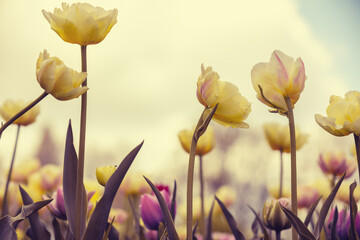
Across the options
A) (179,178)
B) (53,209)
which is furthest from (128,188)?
(179,178)

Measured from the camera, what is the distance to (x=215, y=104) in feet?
2.49

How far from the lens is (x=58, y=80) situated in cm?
71

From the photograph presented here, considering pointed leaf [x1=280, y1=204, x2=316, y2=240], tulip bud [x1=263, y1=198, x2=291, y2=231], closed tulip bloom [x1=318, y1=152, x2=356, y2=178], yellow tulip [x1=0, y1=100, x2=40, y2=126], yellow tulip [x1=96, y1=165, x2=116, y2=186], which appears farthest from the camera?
closed tulip bloom [x1=318, y1=152, x2=356, y2=178]

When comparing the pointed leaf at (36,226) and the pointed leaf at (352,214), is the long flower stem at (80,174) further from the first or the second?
the pointed leaf at (352,214)

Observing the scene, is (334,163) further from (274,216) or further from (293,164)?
(293,164)

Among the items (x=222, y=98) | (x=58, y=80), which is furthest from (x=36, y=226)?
(x=222, y=98)

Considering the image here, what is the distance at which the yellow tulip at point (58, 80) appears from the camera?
706mm

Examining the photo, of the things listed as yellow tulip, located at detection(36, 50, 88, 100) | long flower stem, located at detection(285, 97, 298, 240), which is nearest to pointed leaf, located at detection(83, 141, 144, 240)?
yellow tulip, located at detection(36, 50, 88, 100)

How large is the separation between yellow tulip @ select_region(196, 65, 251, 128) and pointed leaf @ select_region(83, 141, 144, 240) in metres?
0.13

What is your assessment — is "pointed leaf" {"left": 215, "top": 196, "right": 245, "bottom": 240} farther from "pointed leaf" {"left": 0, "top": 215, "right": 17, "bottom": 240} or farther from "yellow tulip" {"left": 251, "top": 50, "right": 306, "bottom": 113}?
"pointed leaf" {"left": 0, "top": 215, "right": 17, "bottom": 240}

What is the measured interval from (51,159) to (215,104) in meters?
13.5

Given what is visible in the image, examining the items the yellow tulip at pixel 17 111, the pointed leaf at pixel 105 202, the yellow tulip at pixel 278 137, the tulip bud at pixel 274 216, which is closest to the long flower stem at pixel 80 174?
the pointed leaf at pixel 105 202

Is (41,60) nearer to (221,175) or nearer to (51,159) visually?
(221,175)

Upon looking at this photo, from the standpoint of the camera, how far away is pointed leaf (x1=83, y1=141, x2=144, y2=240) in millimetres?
702
